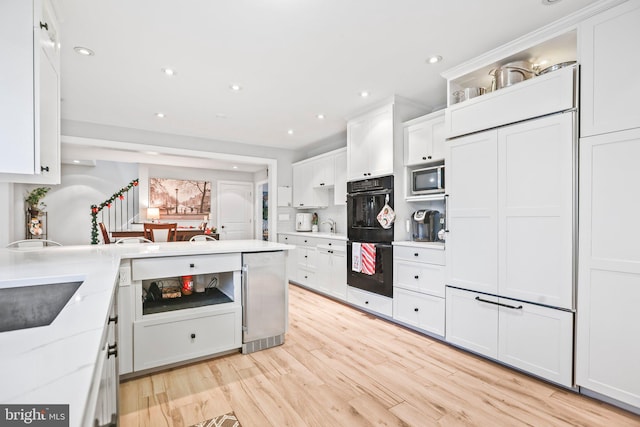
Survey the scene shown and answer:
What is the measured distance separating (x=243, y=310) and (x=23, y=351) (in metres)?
2.01

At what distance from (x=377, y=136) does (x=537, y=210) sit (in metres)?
1.88

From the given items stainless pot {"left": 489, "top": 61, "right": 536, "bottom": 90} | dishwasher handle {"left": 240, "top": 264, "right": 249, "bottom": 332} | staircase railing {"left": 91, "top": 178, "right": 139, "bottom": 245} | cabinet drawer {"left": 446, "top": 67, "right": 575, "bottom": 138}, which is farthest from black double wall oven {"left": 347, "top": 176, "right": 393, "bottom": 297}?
staircase railing {"left": 91, "top": 178, "right": 139, "bottom": 245}

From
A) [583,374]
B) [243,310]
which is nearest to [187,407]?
[243,310]

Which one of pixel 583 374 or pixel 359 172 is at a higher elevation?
pixel 359 172

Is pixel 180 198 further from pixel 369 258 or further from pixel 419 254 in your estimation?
pixel 419 254

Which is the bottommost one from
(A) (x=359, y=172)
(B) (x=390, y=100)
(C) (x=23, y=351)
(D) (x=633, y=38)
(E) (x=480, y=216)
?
(C) (x=23, y=351)

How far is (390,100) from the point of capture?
340 cm

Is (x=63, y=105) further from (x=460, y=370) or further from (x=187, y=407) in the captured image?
(x=460, y=370)

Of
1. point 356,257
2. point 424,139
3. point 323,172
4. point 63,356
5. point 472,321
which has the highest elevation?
point 424,139

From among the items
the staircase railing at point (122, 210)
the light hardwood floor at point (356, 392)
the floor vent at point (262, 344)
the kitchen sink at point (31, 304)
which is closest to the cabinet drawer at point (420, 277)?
the light hardwood floor at point (356, 392)

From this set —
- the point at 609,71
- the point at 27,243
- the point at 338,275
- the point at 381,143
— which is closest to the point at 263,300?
the point at 338,275

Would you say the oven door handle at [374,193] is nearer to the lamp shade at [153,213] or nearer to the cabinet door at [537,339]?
the cabinet door at [537,339]

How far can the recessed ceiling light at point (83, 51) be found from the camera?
2.39 metres

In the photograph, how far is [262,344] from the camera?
8.84 feet
